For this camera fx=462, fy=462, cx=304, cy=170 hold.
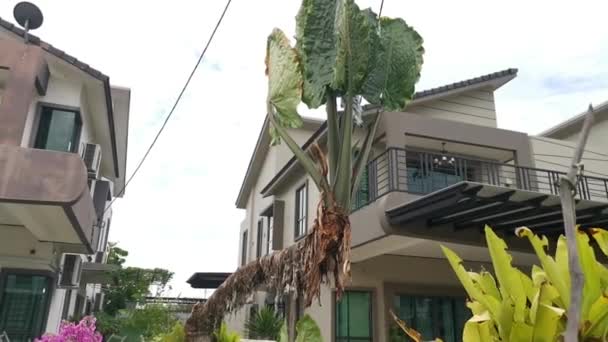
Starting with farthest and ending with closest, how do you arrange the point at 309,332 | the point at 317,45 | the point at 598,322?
the point at 309,332
the point at 317,45
the point at 598,322

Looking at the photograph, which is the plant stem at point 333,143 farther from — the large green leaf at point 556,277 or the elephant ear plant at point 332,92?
the large green leaf at point 556,277

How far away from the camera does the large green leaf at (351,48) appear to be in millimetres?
4828

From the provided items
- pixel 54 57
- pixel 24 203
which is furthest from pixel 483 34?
pixel 54 57

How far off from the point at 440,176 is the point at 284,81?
23.9 feet

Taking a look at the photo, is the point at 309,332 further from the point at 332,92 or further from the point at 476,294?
the point at 476,294

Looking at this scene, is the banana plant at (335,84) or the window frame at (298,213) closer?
the banana plant at (335,84)

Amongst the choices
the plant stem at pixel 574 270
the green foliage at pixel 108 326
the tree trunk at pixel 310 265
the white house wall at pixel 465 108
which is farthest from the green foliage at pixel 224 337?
the plant stem at pixel 574 270

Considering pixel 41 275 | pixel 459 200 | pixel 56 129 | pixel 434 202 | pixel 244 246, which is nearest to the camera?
pixel 459 200

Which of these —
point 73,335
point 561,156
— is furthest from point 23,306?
point 561,156

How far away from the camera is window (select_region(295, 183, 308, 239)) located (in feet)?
42.4

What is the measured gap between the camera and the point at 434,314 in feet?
37.5

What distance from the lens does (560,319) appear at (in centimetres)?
170

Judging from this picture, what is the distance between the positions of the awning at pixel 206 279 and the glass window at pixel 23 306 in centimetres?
659

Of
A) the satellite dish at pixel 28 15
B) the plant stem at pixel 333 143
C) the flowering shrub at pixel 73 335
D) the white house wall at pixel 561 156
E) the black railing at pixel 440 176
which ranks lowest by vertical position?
the flowering shrub at pixel 73 335
